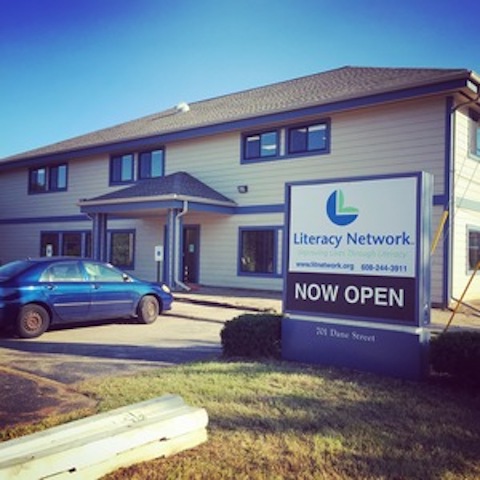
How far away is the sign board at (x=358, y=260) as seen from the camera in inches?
242

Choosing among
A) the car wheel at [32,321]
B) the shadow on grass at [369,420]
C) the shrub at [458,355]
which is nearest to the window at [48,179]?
the car wheel at [32,321]

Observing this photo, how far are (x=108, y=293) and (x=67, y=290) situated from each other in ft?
3.01

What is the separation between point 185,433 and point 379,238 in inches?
149

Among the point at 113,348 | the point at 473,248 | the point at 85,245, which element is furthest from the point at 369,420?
the point at 85,245

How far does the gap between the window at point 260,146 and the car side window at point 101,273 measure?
9.12m

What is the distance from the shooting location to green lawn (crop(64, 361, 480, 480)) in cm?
354

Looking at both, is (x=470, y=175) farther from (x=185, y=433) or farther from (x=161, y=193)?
(x=185, y=433)

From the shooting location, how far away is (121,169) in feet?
72.9

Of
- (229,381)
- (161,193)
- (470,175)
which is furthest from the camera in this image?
(161,193)

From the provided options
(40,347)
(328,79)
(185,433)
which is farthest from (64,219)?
(185,433)

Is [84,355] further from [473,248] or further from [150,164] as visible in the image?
[150,164]

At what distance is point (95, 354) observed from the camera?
293 inches

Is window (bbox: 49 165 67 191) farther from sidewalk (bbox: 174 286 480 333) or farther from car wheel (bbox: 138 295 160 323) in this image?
car wheel (bbox: 138 295 160 323)

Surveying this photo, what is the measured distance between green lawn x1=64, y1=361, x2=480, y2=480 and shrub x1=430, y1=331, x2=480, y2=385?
0.23 meters
